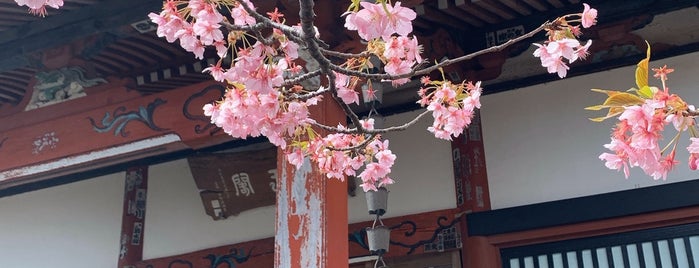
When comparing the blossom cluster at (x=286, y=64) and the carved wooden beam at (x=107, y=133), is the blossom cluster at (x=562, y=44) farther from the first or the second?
the carved wooden beam at (x=107, y=133)

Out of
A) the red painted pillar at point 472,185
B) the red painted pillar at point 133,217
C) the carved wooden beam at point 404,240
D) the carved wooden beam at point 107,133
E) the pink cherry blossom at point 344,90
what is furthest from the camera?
the red painted pillar at point 133,217

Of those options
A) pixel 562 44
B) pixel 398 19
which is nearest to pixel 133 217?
pixel 562 44

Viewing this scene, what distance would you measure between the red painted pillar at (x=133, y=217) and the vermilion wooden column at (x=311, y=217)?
2.50m

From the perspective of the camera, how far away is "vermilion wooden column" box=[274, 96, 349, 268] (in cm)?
320

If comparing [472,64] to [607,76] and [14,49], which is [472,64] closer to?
[607,76]

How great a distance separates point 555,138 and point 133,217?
10.2ft

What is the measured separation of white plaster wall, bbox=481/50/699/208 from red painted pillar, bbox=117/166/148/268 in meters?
2.65

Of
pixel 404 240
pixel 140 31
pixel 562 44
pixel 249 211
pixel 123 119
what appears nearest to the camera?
pixel 562 44

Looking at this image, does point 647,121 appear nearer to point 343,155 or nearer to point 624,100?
point 624,100

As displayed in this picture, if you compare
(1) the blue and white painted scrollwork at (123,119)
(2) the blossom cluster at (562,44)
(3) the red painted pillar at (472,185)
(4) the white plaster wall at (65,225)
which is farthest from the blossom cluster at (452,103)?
(4) the white plaster wall at (65,225)

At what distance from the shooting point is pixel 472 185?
4473 mm

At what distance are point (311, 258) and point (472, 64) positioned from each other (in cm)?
188

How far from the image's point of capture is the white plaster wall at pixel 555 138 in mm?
4246

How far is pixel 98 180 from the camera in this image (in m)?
5.96
